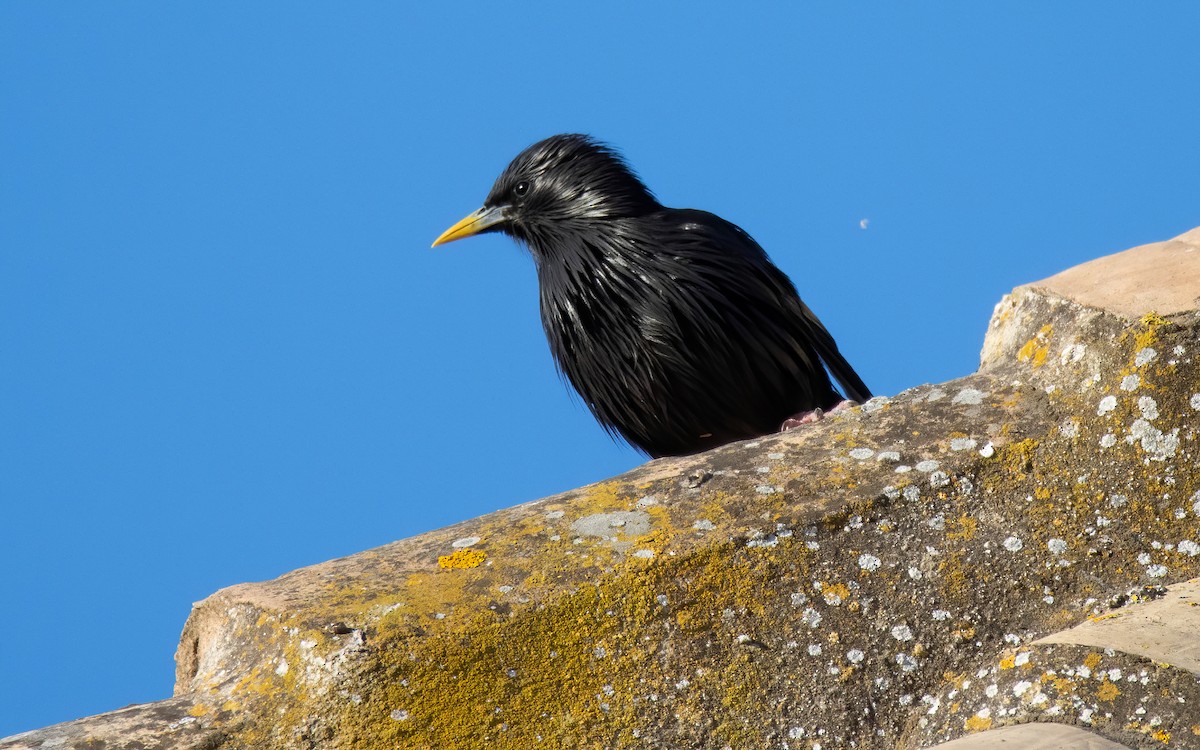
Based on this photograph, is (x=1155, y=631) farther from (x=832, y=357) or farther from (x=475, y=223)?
(x=475, y=223)

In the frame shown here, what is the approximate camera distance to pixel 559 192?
5.16 meters

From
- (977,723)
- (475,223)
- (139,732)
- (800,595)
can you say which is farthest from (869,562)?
(475,223)

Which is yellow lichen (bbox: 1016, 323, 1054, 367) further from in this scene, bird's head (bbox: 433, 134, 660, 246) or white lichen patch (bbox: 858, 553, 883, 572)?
bird's head (bbox: 433, 134, 660, 246)

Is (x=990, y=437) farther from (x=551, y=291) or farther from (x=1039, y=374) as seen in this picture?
(x=551, y=291)

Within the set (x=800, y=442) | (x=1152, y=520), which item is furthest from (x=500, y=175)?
(x=1152, y=520)

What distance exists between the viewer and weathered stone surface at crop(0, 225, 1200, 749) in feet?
6.45

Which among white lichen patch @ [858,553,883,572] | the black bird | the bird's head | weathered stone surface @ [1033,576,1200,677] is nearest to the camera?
weathered stone surface @ [1033,576,1200,677]

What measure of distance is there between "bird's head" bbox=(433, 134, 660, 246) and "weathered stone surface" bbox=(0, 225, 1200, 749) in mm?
2542

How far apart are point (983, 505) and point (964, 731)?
495mm

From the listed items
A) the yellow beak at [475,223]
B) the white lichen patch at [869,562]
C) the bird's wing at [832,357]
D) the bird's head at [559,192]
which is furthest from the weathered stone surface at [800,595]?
the yellow beak at [475,223]

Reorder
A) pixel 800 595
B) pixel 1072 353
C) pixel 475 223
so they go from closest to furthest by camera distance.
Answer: pixel 800 595, pixel 1072 353, pixel 475 223

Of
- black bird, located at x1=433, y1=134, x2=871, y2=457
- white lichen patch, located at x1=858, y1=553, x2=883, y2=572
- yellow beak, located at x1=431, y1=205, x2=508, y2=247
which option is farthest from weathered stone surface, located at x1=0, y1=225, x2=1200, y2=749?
yellow beak, located at x1=431, y1=205, x2=508, y2=247

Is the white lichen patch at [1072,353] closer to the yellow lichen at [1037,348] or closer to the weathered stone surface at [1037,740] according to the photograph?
the yellow lichen at [1037,348]

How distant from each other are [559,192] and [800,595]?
3.25 metres
